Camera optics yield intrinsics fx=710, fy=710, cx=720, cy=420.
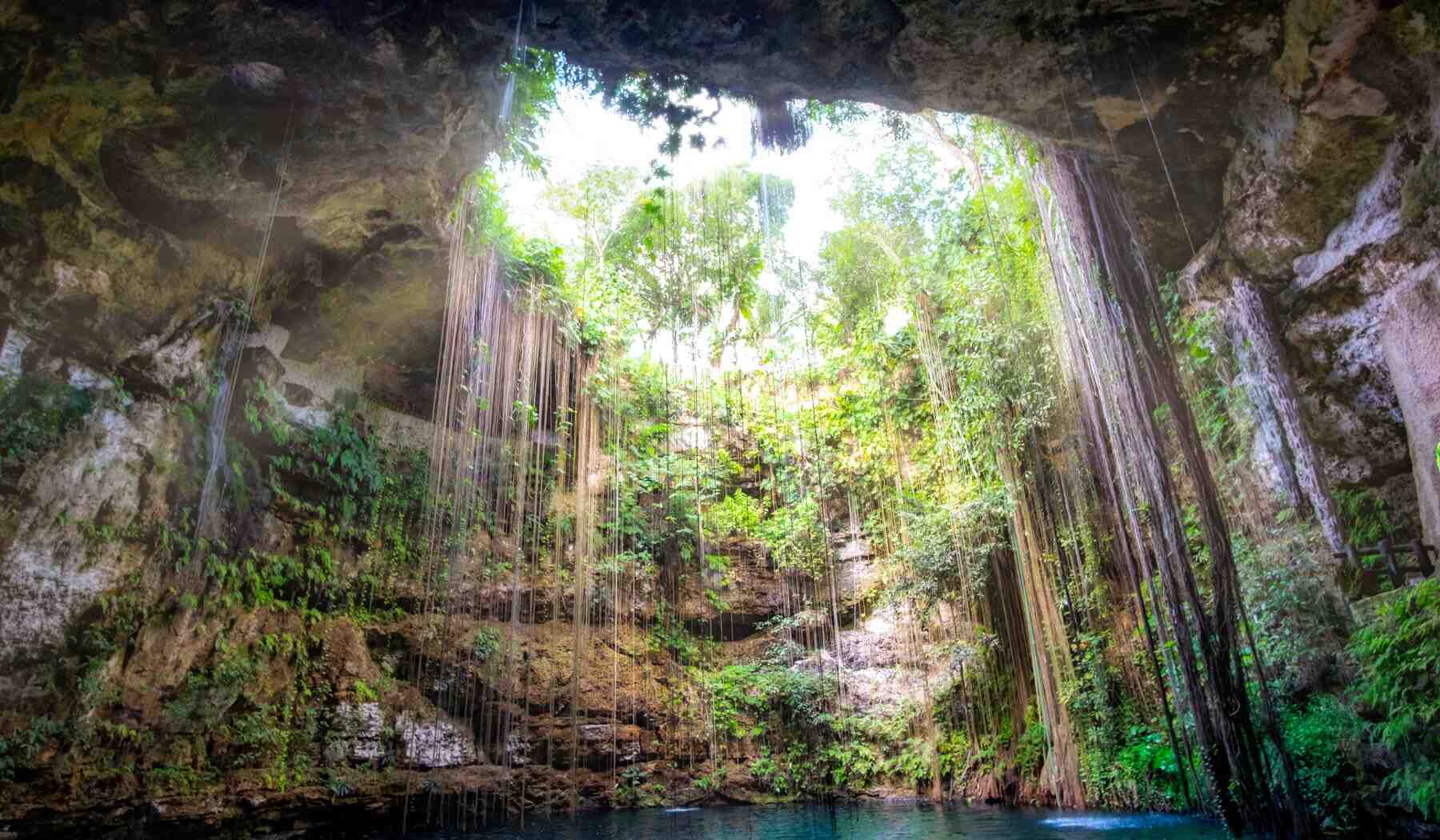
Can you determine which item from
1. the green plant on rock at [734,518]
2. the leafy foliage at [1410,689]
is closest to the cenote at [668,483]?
the leafy foliage at [1410,689]

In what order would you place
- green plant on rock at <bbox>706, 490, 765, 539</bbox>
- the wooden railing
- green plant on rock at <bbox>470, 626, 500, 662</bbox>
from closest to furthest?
the wooden railing → green plant on rock at <bbox>470, 626, 500, 662</bbox> → green plant on rock at <bbox>706, 490, 765, 539</bbox>

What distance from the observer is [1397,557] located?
4.17 m

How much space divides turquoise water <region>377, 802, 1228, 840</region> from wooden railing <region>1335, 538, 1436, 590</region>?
1.83 metres

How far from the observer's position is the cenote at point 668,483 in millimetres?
4219

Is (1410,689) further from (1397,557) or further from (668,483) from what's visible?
(668,483)

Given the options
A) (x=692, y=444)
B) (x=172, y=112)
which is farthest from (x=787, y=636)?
(x=172, y=112)

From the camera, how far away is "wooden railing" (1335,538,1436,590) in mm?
3924

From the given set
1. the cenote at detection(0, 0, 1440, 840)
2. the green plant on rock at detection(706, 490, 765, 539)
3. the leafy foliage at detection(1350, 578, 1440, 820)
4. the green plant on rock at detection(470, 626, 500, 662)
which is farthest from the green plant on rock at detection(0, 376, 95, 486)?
the leafy foliage at detection(1350, 578, 1440, 820)

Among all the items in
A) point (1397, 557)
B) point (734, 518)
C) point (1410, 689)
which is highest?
point (734, 518)

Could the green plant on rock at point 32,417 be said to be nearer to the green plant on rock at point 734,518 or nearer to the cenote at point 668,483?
the cenote at point 668,483

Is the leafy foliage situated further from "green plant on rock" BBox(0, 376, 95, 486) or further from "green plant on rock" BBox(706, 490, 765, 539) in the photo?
"green plant on rock" BBox(0, 376, 95, 486)

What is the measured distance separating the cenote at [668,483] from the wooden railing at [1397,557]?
0.15 feet

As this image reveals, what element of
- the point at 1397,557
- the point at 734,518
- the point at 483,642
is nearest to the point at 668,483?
the point at 734,518

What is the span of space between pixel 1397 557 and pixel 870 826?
4469 mm
